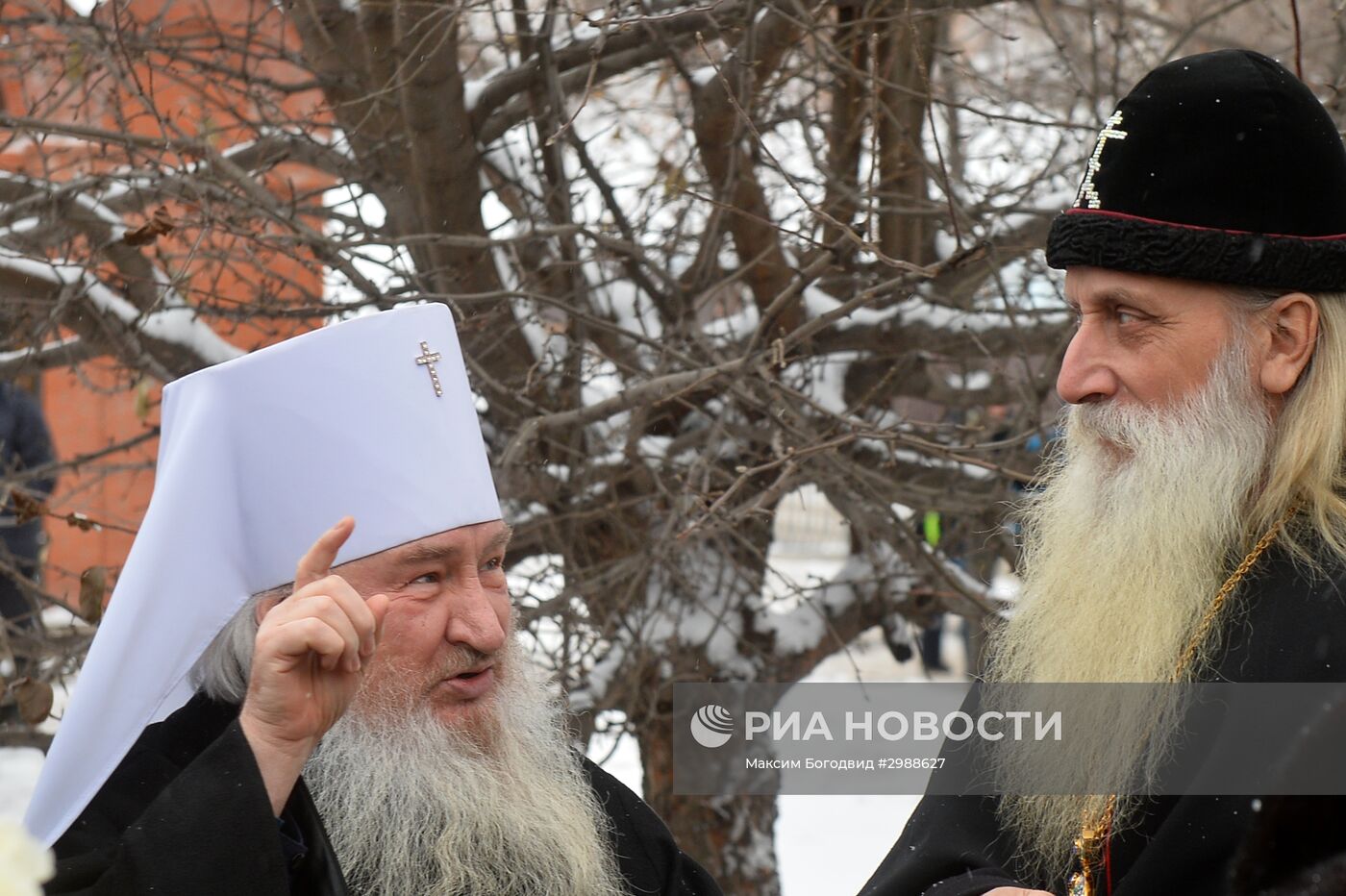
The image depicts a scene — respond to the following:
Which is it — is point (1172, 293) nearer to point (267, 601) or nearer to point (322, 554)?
point (322, 554)

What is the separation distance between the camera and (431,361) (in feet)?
8.59

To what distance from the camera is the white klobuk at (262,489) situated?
2055 millimetres

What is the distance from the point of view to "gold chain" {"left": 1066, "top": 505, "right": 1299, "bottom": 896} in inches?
79.0

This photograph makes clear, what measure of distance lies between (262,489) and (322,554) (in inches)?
21.2

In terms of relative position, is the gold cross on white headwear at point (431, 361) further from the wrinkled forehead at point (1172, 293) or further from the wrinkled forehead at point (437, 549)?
the wrinkled forehead at point (1172, 293)

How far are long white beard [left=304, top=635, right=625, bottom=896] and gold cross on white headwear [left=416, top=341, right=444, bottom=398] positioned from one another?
582mm

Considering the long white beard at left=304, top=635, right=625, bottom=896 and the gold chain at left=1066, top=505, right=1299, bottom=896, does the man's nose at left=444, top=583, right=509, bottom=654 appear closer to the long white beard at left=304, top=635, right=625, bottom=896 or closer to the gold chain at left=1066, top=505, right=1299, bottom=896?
the long white beard at left=304, top=635, right=625, bottom=896

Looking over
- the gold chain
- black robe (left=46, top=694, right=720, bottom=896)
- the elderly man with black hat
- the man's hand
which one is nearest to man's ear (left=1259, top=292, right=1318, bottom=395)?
the elderly man with black hat

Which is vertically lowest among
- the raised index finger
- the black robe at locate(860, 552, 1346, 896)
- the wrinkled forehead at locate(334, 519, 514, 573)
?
the black robe at locate(860, 552, 1346, 896)

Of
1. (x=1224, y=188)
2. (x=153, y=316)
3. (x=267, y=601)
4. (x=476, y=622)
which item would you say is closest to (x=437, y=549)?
(x=476, y=622)

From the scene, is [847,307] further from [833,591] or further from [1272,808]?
[1272,808]

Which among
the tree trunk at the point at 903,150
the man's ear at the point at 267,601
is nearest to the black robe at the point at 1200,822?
the man's ear at the point at 267,601

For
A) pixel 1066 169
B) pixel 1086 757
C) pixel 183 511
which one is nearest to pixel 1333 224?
pixel 1086 757

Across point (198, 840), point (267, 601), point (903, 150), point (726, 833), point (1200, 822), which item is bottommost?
point (726, 833)
